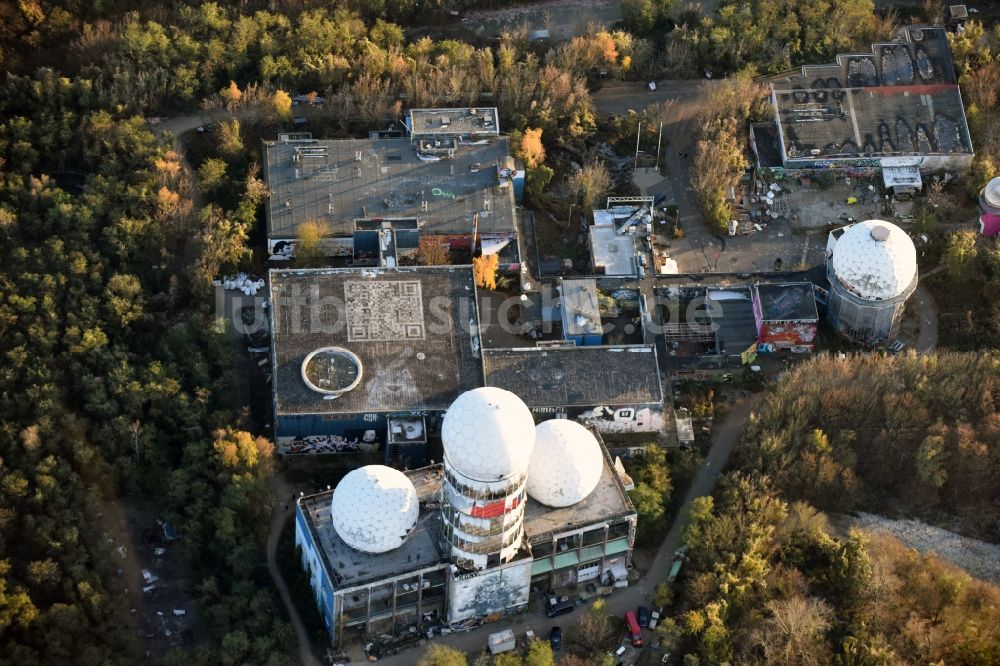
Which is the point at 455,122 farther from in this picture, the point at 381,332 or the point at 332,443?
the point at 332,443

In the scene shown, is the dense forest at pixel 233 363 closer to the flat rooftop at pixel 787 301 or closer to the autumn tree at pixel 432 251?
the flat rooftop at pixel 787 301

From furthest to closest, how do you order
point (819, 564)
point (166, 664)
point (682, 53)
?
1. point (682, 53)
2. point (819, 564)
3. point (166, 664)

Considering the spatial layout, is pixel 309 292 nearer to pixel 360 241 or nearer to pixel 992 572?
pixel 360 241

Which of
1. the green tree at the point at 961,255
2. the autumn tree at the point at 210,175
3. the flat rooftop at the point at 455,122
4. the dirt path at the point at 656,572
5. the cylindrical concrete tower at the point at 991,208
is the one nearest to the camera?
the dirt path at the point at 656,572

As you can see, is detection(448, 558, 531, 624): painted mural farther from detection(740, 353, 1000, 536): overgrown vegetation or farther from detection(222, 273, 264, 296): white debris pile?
detection(222, 273, 264, 296): white debris pile

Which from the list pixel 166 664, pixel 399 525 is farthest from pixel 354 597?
pixel 166 664

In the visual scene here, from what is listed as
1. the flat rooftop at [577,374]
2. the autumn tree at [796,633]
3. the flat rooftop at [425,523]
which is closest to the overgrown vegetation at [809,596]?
the autumn tree at [796,633]

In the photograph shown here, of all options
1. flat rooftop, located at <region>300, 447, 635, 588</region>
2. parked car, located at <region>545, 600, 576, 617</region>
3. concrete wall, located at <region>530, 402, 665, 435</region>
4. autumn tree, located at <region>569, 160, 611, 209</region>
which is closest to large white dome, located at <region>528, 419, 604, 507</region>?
flat rooftop, located at <region>300, 447, 635, 588</region>
